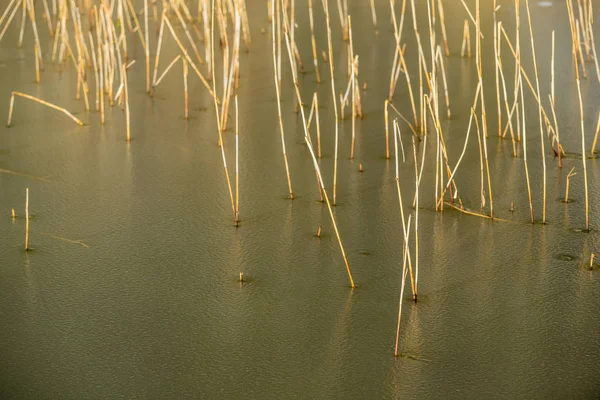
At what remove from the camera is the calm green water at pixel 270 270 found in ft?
4.19

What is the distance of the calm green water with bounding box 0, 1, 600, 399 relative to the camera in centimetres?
128

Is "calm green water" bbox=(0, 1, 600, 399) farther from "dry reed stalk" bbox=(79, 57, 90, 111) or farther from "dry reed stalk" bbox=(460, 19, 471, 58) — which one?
"dry reed stalk" bbox=(460, 19, 471, 58)

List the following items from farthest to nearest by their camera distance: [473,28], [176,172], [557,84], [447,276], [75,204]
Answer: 1. [473,28]
2. [557,84]
3. [176,172]
4. [75,204]
5. [447,276]

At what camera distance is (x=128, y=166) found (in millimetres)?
2125

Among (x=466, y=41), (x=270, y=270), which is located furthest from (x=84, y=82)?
(x=466, y=41)

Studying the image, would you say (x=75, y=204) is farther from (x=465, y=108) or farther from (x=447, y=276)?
(x=465, y=108)

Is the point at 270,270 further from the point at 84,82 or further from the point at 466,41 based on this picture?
the point at 466,41

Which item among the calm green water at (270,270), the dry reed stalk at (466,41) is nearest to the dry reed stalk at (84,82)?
the calm green water at (270,270)

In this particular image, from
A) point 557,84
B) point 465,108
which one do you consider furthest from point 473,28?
point 465,108

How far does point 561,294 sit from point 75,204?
985mm

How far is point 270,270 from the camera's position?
1604 mm

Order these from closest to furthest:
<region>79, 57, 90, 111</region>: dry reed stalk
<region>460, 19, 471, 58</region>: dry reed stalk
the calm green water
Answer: the calm green water < <region>79, 57, 90, 111</region>: dry reed stalk < <region>460, 19, 471, 58</region>: dry reed stalk

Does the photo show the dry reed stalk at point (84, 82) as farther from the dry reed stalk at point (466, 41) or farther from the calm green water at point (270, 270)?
the dry reed stalk at point (466, 41)

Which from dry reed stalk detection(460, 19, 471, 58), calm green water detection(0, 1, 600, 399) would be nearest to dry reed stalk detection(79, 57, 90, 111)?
calm green water detection(0, 1, 600, 399)
